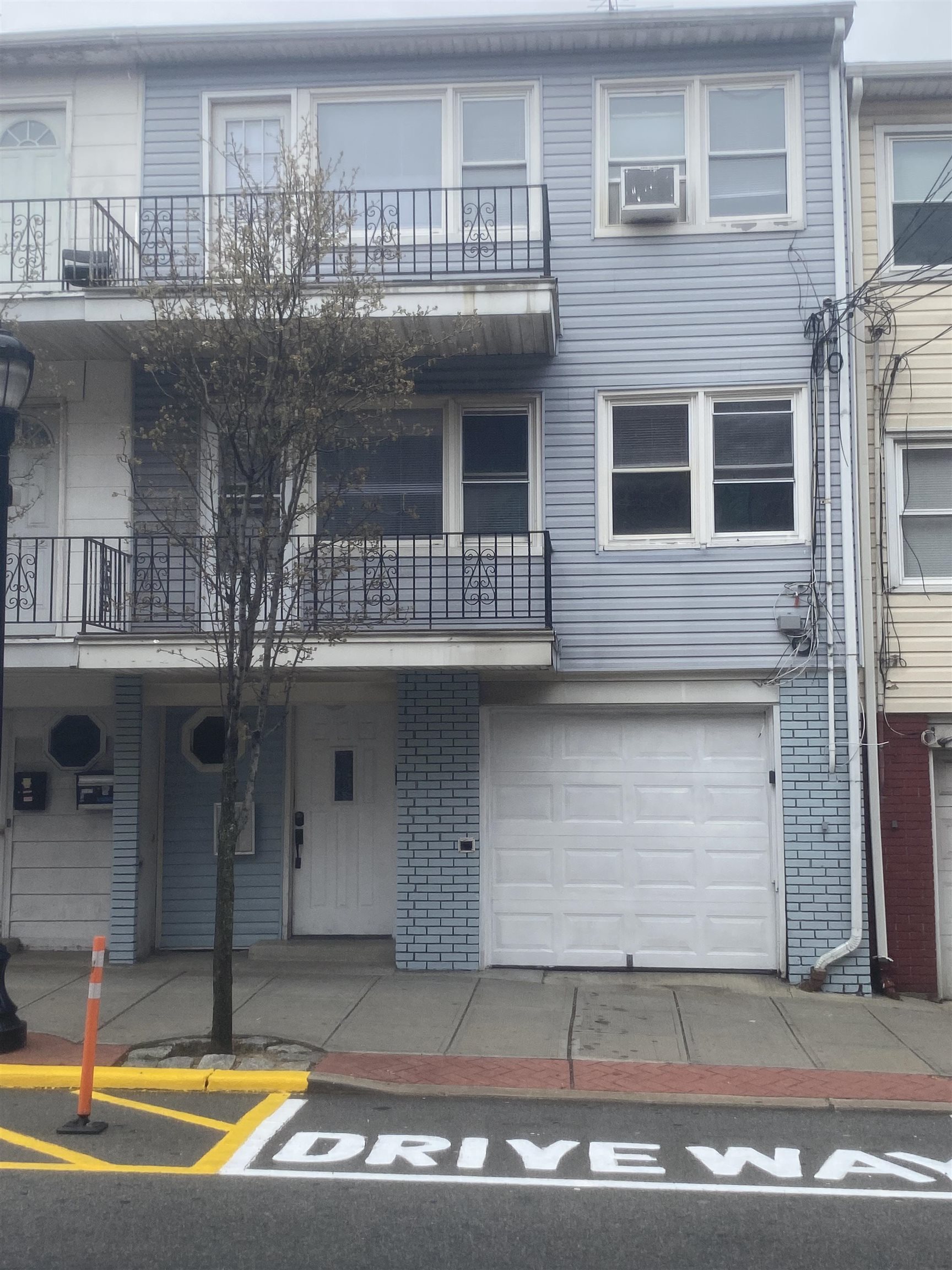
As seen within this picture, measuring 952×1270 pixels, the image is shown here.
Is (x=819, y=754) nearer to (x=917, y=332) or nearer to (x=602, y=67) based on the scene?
(x=917, y=332)

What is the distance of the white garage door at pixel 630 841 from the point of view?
1038cm

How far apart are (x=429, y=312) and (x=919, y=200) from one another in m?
4.96

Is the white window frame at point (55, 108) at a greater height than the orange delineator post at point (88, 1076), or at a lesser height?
greater

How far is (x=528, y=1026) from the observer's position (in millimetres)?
8641

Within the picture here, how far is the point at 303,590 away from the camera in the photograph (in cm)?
958

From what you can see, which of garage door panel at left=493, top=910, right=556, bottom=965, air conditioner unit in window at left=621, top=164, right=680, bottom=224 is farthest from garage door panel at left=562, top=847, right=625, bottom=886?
air conditioner unit in window at left=621, top=164, right=680, bottom=224

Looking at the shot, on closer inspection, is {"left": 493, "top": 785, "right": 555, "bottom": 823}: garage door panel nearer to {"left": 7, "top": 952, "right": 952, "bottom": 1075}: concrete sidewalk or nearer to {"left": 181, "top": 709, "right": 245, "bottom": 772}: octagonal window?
{"left": 7, "top": 952, "right": 952, "bottom": 1075}: concrete sidewalk

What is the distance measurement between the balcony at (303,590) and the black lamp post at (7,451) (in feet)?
4.21

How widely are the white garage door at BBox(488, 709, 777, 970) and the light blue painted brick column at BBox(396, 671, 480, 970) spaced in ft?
0.92

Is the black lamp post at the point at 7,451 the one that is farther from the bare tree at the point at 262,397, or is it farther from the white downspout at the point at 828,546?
the white downspout at the point at 828,546

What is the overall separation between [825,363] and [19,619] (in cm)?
768

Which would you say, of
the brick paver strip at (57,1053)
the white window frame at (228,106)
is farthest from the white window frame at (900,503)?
the brick paver strip at (57,1053)

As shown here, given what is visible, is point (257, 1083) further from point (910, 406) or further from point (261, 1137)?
point (910, 406)

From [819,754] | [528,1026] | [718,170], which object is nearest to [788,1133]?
[528,1026]
